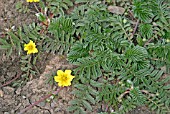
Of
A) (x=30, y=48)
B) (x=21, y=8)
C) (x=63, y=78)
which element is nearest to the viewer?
(x=63, y=78)

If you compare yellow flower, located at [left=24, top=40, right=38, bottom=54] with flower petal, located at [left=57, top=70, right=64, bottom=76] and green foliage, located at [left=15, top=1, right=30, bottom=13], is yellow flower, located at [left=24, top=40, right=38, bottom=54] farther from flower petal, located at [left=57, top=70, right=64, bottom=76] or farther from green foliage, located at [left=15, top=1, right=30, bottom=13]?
green foliage, located at [left=15, top=1, right=30, bottom=13]

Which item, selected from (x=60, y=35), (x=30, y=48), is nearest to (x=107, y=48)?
(x=60, y=35)

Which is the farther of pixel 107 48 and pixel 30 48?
pixel 30 48

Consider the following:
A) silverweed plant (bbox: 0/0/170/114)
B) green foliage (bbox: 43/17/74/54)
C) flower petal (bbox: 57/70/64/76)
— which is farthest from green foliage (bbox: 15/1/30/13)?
flower petal (bbox: 57/70/64/76)

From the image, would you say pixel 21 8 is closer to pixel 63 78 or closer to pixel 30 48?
pixel 30 48

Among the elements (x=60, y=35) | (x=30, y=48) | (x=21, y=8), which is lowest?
(x=30, y=48)

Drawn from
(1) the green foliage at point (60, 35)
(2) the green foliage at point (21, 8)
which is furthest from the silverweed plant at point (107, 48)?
(2) the green foliage at point (21, 8)

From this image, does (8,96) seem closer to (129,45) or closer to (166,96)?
(129,45)

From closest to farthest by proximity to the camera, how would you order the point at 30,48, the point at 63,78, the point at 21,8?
the point at 63,78
the point at 30,48
the point at 21,8

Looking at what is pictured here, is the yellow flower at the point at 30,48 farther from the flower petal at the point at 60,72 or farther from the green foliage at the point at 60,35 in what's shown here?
the flower petal at the point at 60,72
